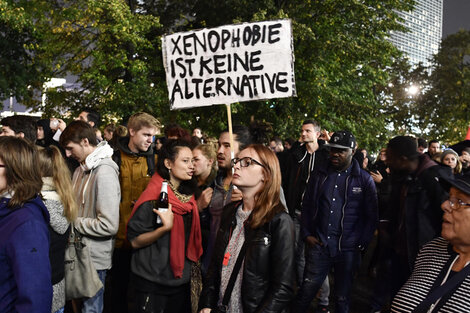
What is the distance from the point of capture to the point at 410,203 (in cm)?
475

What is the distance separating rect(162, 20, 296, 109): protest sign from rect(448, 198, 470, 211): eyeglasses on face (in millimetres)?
2789

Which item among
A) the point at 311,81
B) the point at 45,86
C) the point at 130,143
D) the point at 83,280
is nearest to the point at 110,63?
the point at 45,86

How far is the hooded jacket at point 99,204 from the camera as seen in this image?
13.1 ft

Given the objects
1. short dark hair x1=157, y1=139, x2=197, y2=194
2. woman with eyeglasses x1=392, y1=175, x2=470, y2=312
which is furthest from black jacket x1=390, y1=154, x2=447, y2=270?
short dark hair x1=157, y1=139, x2=197, y2=194

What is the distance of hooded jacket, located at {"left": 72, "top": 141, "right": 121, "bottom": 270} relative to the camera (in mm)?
3982

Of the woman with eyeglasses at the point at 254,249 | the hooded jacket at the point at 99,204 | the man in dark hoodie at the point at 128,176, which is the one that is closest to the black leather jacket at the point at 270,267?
the woman with eyeglasses at the point at 254,249

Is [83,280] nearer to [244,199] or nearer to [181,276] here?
[181,276]

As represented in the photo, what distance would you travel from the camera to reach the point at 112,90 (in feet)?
55.0

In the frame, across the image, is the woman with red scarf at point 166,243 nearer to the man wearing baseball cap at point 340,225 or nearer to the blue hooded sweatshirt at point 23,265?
the blue hooded sweatshirt at point 23,265

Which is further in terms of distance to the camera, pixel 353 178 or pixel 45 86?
pixel 45 86

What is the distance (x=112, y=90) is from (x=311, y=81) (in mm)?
8033

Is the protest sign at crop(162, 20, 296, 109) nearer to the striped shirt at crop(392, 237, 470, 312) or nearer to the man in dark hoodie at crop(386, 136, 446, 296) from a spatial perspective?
the man in dark hoodie at crop(386, 136, 446, 296)

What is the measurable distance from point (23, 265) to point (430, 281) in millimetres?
2255

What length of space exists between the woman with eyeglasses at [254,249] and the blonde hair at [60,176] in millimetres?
1184
